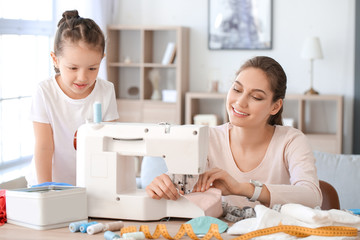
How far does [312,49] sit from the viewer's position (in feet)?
17.5

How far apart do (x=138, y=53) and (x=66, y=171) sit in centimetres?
368

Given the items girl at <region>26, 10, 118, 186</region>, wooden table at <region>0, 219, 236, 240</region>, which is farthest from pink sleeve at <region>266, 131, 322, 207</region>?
girl at <region>26, 10, 118, 186</region>

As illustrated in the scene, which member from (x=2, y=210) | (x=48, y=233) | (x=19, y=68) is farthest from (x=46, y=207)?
(x=19, y=68)

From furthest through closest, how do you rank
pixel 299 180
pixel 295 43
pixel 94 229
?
pixel 295 43, pixel 299 180, pixel 94 229

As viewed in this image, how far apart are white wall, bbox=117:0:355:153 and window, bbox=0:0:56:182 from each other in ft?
5.04

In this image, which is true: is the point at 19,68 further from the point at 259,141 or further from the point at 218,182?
the point at 218,182

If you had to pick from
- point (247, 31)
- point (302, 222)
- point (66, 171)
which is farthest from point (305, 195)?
point (247, 31)

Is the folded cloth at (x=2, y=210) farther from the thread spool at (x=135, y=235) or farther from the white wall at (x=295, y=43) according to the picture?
the white wall at (x=295, y=43)

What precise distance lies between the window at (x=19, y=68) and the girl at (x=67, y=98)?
1.94m

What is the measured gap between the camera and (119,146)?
197cm

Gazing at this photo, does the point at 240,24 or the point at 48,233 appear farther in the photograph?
the point at 240,24

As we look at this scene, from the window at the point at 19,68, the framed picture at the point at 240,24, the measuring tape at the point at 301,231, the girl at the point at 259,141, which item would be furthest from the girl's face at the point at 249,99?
the framed picture at the point at 240,24

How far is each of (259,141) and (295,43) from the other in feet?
11.4

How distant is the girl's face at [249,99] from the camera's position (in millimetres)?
2238
